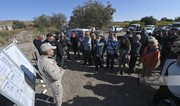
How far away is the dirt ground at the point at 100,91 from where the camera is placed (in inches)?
215

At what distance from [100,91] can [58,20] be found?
5100 centimetres

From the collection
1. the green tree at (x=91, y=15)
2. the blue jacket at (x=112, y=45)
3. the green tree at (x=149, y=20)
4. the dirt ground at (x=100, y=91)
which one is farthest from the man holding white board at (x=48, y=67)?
the green tree at (x=149, y=20)

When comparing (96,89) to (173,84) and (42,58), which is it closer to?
(42,58)

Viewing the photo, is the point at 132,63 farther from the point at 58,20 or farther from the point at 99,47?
the point at 58,20

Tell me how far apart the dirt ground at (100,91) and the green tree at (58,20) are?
156 feet

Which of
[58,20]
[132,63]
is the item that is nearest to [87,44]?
[132,63]

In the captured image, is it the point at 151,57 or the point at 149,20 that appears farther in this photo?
the point at 149,20

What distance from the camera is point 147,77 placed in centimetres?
643

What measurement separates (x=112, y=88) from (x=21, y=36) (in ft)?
108

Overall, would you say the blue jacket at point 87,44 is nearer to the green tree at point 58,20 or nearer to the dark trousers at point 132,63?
the dark trousers at point 132,63

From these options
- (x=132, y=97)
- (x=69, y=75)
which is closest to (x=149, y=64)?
(x=132, y=97)

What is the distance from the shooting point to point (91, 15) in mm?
33562

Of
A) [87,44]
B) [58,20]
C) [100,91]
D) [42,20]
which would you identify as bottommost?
[100,91]

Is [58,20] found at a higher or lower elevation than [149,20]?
higher
